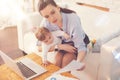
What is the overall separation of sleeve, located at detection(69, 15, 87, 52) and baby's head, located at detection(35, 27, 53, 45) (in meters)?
0.14

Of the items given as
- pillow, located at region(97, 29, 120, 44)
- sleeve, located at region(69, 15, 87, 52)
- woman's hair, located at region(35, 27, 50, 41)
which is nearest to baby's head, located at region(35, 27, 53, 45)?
woman's hair, located at region(35, 27, 50, 41)

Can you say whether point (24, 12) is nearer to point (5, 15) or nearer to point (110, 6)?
point (110, 6)

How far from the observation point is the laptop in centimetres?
118

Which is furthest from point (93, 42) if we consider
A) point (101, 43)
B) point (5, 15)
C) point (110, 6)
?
point (5, 15)

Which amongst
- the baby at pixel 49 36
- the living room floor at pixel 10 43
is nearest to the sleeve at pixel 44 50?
the baby at pixel 49 36

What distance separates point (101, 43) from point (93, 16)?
22cm

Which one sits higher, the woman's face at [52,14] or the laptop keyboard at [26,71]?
the woman's face at [52,14]

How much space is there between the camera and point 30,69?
4.18 ft

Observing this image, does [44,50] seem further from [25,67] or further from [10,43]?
[10,43]

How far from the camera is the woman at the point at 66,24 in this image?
45.6 inches

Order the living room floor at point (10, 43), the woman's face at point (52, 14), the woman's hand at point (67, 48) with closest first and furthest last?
the woman's face at point (52, 14) → the woman's hand at point (67, 48) → the living room floor at point (10, 43)

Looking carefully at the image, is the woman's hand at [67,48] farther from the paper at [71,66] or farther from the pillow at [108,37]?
the pillow at [108,37]

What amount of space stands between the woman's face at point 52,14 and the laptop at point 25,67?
1.07 ft

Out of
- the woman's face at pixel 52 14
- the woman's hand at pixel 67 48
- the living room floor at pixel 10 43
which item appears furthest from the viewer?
the living room floor at pixel 10 43
